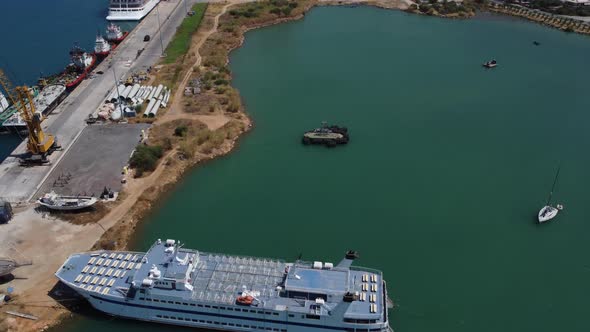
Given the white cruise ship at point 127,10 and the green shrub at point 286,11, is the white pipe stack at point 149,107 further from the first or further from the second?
the green shrub at point 286,11

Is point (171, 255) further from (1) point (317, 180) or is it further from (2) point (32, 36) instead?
(2) point (32, 36)

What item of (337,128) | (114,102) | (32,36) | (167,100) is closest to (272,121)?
(337,128)

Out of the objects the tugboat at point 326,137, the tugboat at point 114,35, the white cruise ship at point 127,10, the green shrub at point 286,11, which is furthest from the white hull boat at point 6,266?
the green shrub at point 286,11

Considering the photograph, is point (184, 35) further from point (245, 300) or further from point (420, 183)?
point (245, 300)

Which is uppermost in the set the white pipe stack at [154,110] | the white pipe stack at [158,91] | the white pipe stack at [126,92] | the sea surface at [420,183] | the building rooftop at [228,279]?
the building rooftop at [228,279]

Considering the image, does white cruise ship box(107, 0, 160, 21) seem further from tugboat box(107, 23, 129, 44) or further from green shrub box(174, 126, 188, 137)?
green shrub box(174, 126, 188, 137)

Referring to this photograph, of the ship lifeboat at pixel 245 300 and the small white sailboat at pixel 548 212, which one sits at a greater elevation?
the ship lifeboat at pixel 245 300

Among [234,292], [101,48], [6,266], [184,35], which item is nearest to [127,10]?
[184,35]

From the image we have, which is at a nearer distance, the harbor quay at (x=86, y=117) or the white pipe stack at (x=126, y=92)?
the harbor quay at (x=86, y=117)
